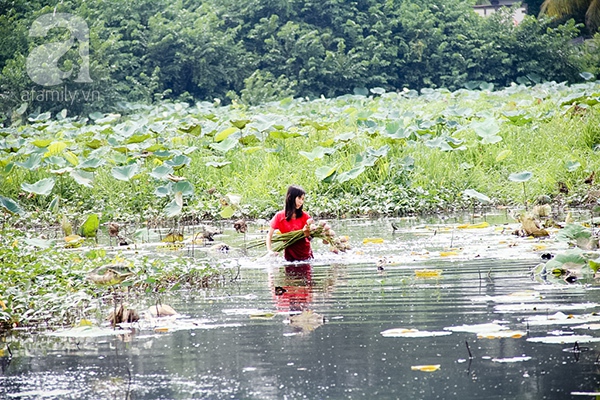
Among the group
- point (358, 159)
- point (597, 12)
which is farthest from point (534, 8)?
point (358, 159)

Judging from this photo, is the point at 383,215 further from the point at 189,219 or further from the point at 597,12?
the point at 597,12

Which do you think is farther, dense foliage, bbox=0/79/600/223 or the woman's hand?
dense foliage, bbox=0/79/600/223

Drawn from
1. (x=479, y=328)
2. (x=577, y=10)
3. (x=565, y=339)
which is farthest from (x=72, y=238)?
(x=577, y=10)

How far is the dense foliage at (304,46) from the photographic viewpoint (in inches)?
1139

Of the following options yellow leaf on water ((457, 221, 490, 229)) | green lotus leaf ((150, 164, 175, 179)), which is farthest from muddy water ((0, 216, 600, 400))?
green lotus leaf ((150, 164, 175, 179))

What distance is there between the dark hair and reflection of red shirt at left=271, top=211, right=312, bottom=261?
0.15 feet

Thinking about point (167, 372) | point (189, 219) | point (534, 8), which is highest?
point (534, 8)

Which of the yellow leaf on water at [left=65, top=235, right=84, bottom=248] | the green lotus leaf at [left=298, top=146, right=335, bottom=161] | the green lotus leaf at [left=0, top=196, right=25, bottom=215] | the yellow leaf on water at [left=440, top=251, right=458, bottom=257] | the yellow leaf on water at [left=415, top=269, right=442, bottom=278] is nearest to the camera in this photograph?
the yellow leaf on water at [left=415, top=269, right=442, bottom=278]

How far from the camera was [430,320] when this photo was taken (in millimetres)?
5773

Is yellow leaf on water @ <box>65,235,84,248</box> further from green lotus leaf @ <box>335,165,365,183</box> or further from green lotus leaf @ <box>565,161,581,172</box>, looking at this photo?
green lotus leaf @ <box>565,161,581,172</box>

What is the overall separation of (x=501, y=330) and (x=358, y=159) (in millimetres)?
8080

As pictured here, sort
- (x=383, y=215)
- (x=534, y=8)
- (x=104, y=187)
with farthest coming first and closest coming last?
(x=534, y=8), (x=104, y=187), (x=383, y=215)

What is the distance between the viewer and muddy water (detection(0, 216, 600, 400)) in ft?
14.8

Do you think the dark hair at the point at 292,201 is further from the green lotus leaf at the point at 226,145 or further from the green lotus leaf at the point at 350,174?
the green lotus leaf at the point at 226,145
